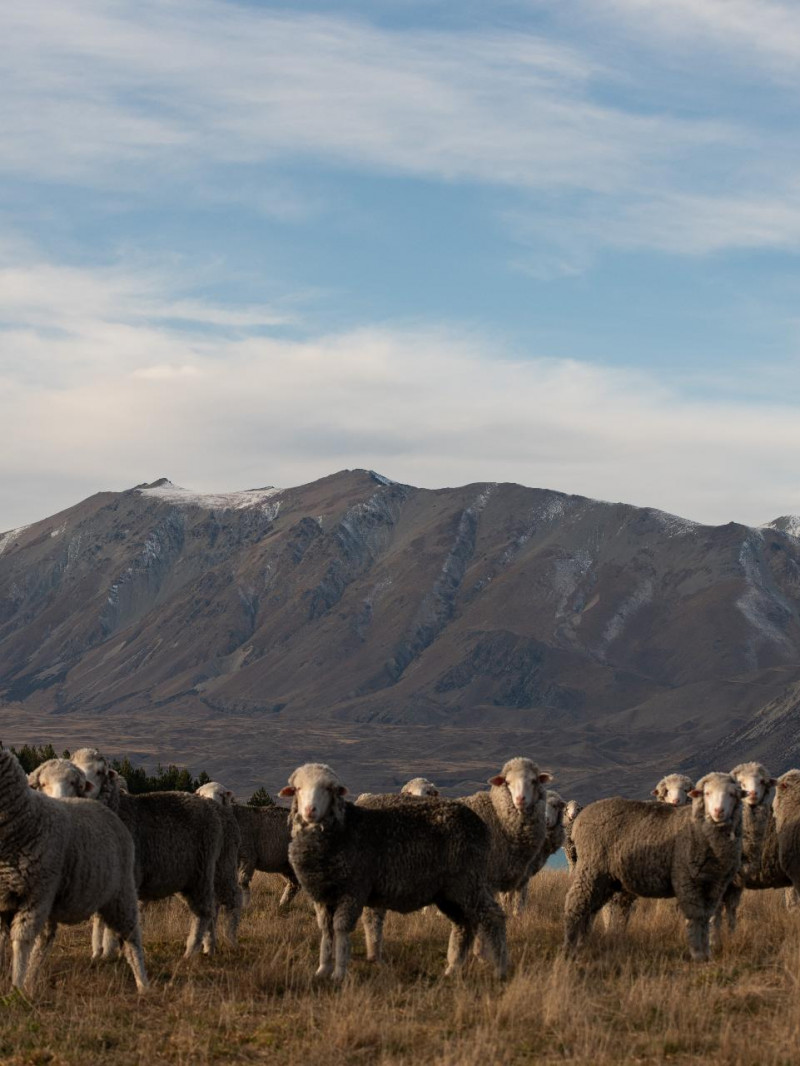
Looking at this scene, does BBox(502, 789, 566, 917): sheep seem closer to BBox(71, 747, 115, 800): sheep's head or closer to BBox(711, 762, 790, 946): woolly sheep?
BBox(711, 762, 790, 946): woolly sheep

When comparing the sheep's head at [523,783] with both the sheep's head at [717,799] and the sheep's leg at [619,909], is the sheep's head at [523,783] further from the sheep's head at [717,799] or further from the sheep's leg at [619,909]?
the sheep's head at [717,799]

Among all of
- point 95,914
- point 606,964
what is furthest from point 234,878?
point 606,964

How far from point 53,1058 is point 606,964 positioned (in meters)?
6.27

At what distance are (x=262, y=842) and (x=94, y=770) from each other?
20.4 feet

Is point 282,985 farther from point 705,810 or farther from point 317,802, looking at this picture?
point 705,810

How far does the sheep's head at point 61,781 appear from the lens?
625 inches

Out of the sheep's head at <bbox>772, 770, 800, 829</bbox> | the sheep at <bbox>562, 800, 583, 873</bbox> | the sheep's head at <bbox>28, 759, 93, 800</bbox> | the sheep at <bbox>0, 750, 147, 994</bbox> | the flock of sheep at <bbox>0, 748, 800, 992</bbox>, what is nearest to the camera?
the sheep at <bbox>0, 750, 147, 994</bbox>

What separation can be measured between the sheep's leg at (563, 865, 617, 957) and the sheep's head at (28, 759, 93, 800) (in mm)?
5805

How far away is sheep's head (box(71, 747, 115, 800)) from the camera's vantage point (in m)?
16.3

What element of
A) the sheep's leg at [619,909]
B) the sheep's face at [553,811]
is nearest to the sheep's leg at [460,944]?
the sheep's leg at [619,909]

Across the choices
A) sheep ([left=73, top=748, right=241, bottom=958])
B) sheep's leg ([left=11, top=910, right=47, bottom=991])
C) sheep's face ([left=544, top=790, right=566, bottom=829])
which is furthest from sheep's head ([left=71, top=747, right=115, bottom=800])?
sheep's face ([left=544, top=790, right=566, bottom=829])

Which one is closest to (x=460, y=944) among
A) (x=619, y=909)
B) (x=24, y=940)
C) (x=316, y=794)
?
(x=316, y=794)

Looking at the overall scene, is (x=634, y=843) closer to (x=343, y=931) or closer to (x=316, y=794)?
(x=343, y=931)

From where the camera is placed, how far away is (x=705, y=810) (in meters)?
16.3
